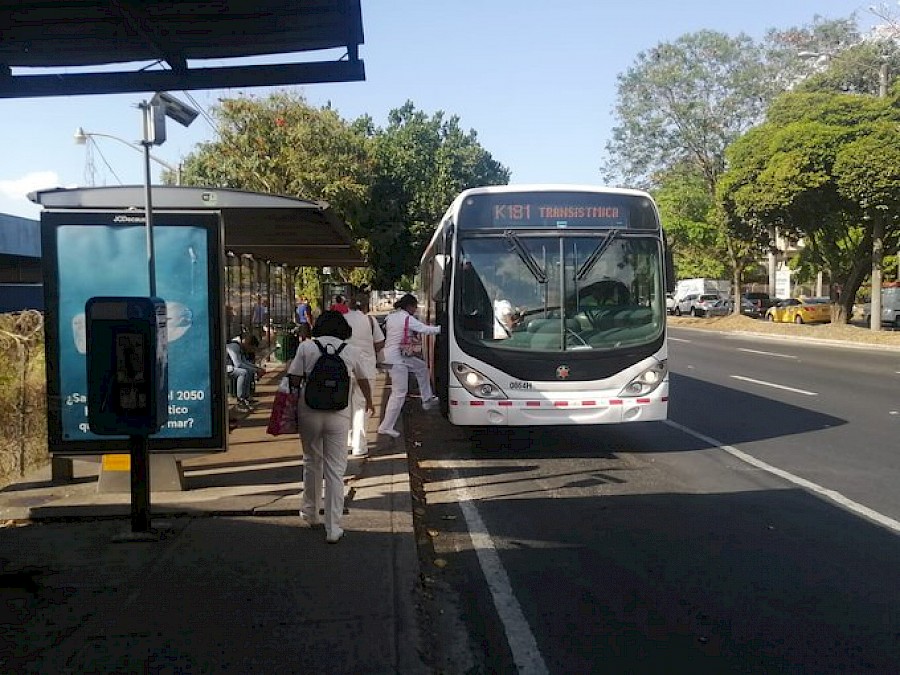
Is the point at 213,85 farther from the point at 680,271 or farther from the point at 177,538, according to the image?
the point at 680,271

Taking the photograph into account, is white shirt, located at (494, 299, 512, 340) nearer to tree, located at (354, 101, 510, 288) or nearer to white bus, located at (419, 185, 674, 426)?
white bus, located at (419, 185, 674, 426)

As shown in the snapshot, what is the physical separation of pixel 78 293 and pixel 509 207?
469cm

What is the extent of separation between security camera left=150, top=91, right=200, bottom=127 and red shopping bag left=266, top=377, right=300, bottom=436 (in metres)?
3.49

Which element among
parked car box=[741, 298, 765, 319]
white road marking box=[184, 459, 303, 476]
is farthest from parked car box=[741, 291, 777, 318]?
white road marking box=[184, 459, 303, 476]

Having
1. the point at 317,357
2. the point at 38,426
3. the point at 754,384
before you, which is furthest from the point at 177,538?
the point at 754,384

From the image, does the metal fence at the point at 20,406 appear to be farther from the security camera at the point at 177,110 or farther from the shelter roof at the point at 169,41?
the shelter roof at the point at 169,41

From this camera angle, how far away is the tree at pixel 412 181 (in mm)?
35344

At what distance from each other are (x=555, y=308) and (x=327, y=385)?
4.04 metres

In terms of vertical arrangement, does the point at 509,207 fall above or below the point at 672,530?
above

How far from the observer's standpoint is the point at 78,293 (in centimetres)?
695

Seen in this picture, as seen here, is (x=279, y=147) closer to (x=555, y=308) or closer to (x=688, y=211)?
(x=555, y=308)

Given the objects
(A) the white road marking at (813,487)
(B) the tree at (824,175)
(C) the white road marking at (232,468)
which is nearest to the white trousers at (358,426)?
(C) the white road marking at (232,468)

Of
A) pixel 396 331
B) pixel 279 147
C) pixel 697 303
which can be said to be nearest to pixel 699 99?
pixel 697 303

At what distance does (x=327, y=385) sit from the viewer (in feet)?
19.7
